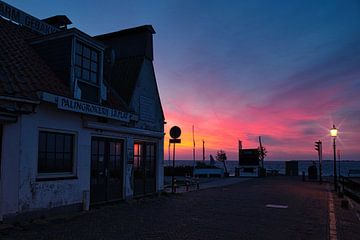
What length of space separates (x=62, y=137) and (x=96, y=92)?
2559 mm

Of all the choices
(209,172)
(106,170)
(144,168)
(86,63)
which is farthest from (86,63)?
(209,172)

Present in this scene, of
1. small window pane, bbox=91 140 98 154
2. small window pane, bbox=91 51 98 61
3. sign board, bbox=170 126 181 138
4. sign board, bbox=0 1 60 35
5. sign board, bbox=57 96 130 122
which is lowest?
small window pane, bbox=91 140 98 154

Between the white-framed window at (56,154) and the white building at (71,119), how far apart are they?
3 centimetres

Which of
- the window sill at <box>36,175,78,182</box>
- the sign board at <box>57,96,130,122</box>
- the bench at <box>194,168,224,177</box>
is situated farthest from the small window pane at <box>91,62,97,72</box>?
the bench at <box>194,168,224,177</box>

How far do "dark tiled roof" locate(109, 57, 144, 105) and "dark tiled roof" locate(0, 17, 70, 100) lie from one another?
4261 millimetres

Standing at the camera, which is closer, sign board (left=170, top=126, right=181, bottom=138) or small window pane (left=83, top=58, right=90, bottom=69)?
small window pane (left=83, top=58, right=90, bottom=69)

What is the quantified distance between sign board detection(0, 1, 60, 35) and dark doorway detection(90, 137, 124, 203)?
5.53 meters

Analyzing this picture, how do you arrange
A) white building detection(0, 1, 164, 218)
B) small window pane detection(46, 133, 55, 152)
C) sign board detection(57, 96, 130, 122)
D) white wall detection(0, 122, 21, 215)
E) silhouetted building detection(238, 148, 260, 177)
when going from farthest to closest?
1. silhouetted building detection(238, 148, 260, 177)
2. small window pane detection(46, 133, 55, 152)
3. sign board detection(57, 96, 130, 122)
4. white building detection(0, 1, 164, 218)
5. white wall detection(0, 122, 21, 215)

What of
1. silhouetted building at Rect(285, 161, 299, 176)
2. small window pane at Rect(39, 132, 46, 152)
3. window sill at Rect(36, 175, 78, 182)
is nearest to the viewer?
window sill at Rect(36, 175, 78, 182)

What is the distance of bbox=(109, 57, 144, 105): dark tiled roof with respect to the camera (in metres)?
16.0

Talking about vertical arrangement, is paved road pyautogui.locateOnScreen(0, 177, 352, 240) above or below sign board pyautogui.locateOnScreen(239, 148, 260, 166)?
below

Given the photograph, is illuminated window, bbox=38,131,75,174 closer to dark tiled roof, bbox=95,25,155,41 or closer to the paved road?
the paved road

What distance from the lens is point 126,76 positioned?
1661 cm

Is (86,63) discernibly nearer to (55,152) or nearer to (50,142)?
(50,142)
